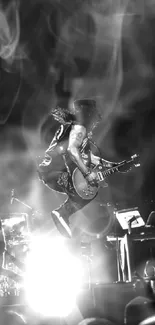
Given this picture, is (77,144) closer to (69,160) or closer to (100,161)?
(69,160)

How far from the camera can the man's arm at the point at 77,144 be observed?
16.1 feet

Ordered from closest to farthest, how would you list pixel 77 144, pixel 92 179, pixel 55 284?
pixel 55 284 → pixel 92 179 → pixel 77 144

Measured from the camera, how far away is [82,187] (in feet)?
16.2

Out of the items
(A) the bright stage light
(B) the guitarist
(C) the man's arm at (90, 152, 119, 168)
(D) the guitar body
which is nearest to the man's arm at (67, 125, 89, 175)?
(B) the guitarist

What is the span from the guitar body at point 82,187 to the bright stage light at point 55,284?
3.50 feet

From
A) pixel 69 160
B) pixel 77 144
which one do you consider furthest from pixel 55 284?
pixel 77 144

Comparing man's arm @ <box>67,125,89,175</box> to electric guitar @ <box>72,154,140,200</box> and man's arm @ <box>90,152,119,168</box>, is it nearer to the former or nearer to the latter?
electric guitar @ <box>72,154,140,200</box>

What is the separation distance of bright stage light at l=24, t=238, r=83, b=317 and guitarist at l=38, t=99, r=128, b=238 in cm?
61

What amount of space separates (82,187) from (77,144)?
2.37ft

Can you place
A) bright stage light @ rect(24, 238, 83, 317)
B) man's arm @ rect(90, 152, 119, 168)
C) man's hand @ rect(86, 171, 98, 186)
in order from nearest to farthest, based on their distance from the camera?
bright stage light @ rect(24, 238, 83, 317) < man's hand @ rect(86, 171, 98, 186) < man's arm @ rect(90, 152, 119, 168)

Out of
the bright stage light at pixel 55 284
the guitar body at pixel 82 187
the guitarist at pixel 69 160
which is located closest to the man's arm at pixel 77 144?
the guitarist at pixel 69 160

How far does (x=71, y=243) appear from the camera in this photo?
509cm

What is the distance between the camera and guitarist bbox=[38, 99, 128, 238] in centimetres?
508

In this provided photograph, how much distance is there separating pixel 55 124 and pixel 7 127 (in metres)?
1.40
